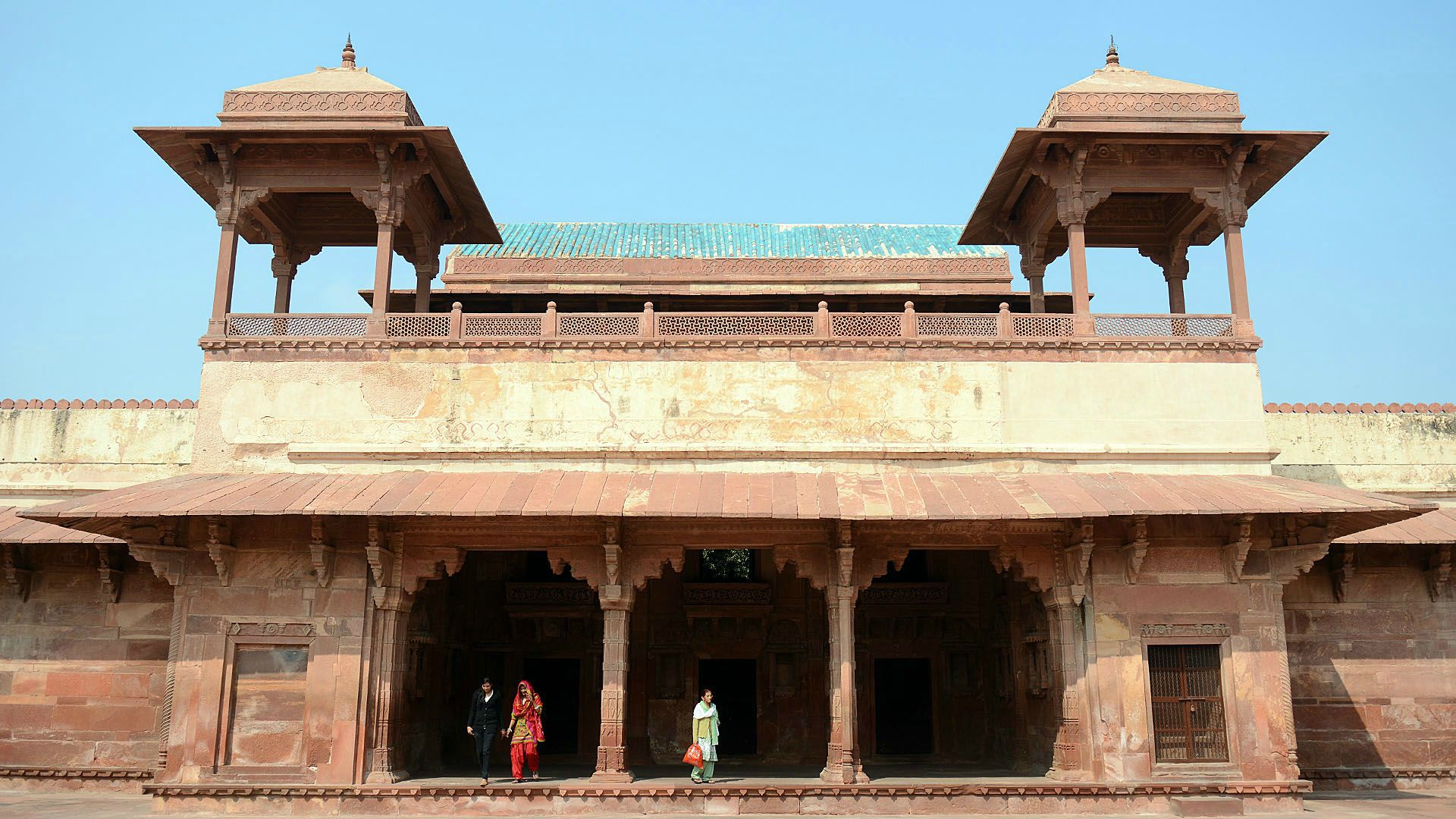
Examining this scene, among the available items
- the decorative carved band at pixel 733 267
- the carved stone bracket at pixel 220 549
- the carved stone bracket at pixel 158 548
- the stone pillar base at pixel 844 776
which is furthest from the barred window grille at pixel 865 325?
the carved stone bracket at pixel 158 548

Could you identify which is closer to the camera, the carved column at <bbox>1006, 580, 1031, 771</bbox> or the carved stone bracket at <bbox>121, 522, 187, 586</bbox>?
the carved stone bracket at <bbox>121, 522, 187, 586</bbox>

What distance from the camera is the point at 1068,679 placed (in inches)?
539

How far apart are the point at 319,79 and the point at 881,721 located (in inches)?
532

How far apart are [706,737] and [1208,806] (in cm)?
597

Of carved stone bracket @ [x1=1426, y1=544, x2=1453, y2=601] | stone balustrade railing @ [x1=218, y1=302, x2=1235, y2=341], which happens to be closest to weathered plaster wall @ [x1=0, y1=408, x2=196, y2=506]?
stone balustrade railing @ [x1=218, y1=302, x2=1235, y2=341]

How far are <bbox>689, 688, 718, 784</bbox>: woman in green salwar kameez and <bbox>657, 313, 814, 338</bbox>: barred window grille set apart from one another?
4760mm

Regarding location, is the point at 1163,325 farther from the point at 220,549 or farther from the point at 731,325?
the point at 220,549

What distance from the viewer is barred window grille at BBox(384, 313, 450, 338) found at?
587 inches

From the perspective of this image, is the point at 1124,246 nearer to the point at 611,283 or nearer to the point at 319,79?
the point at 611,283

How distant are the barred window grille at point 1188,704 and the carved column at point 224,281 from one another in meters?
13.0

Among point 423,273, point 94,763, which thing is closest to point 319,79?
point 423,273

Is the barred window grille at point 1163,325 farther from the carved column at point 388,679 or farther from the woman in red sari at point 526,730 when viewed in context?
the carved column at point 388,679

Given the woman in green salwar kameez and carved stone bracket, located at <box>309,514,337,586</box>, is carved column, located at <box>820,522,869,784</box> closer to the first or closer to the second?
the woman in green salwar kameez

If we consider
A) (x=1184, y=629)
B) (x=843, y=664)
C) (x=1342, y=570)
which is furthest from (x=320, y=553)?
(x=1342, y=570)
